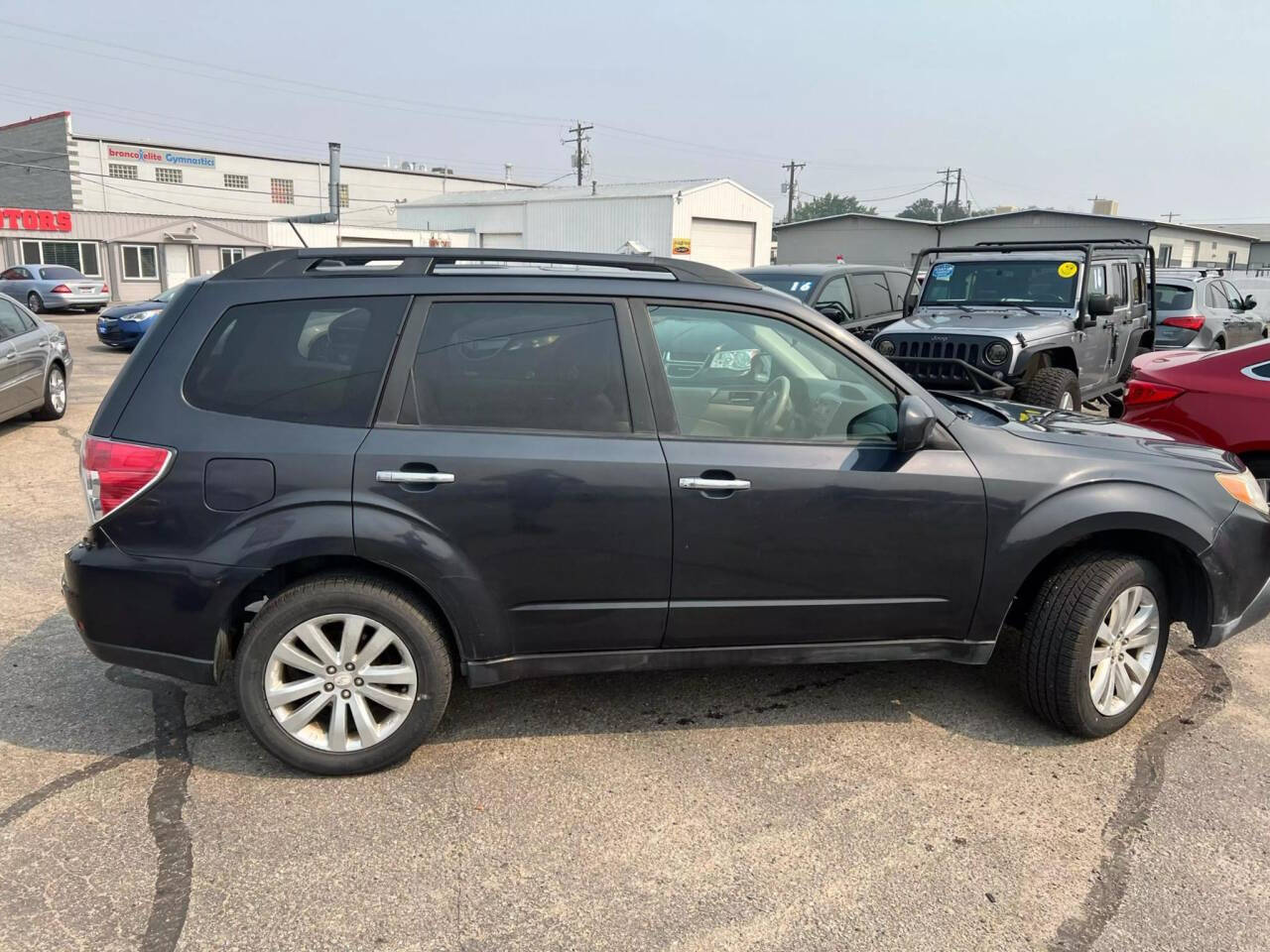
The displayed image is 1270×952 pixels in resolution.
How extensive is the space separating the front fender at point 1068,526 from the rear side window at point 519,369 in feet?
4.87

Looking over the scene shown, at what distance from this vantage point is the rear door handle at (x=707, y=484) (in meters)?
3.26

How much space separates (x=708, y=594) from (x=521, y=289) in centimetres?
129

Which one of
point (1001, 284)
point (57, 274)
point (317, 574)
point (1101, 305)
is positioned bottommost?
point (317, 574)

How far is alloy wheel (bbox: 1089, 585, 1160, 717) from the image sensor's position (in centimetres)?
358

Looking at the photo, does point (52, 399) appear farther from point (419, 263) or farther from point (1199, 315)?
point (1199, 315)

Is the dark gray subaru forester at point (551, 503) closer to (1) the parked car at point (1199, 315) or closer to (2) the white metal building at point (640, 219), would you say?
(1) the parked car at point (1199, 315)

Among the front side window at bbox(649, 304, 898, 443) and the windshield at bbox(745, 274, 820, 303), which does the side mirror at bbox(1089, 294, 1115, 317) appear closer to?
the windshield at bbox(745, 274, 820, 303)

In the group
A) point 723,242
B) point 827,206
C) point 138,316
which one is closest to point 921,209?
point 827,206

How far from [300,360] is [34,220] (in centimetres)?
4031

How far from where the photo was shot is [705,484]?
3.27 meters

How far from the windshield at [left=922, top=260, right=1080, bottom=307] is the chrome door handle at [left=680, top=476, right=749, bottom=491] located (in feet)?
22.3

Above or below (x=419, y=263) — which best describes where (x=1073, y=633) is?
below

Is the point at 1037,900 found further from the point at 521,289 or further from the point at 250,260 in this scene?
the point at 250,260

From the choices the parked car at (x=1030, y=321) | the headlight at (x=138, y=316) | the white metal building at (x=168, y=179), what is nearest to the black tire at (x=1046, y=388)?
the parked car at (x=1030, y=321)
